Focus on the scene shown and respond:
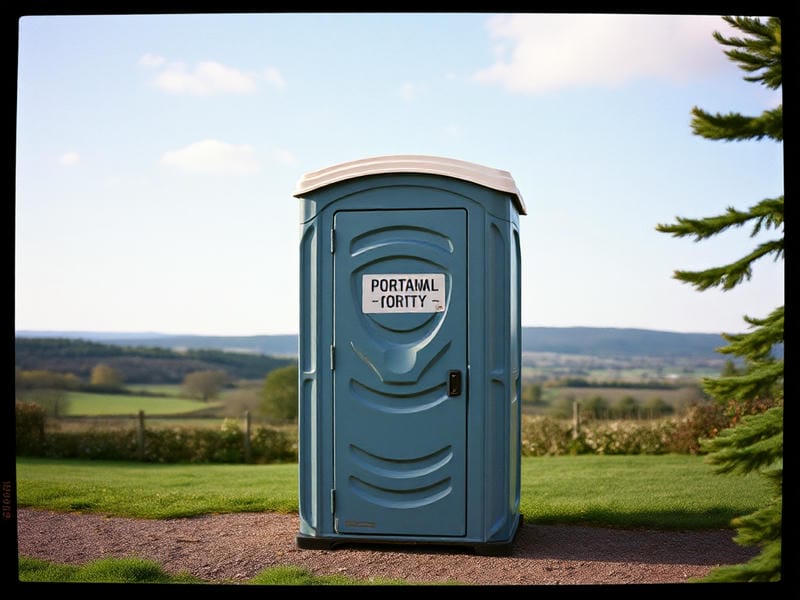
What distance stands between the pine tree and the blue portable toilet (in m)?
1.29

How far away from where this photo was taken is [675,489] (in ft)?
28.7

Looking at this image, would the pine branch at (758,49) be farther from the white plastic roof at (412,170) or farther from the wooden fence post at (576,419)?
the wooden fence post at (576,419)

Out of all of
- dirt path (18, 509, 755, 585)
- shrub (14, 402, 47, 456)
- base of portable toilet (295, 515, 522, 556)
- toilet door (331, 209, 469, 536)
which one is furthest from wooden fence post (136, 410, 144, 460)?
toilet door (331, 209, 469, 536)

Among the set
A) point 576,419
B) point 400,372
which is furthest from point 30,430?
point 400,372

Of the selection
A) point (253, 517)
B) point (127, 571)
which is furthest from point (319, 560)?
point (253, 517)

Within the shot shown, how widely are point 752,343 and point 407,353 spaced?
2155 mm

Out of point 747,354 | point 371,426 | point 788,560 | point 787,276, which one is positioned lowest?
point 788,560

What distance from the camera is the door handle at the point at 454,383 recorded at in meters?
5.75

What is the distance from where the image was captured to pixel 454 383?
18.9ft

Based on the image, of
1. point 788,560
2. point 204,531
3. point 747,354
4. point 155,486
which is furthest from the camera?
point 155,486

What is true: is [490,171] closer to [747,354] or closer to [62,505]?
[747,354]

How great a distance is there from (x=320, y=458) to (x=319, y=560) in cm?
67

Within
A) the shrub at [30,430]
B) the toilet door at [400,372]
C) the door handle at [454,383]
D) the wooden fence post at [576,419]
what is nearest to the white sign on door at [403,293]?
the toilet door at [400,372]

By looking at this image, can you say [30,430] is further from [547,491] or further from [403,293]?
[403,293]
